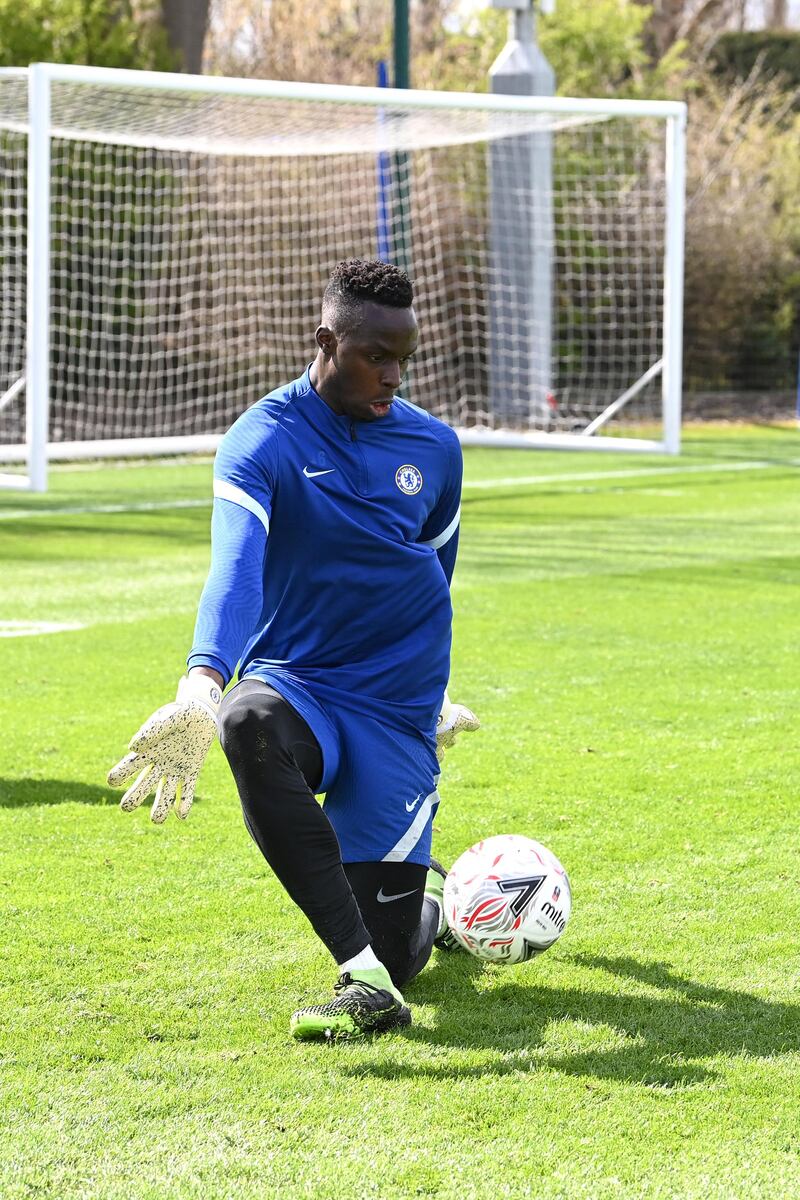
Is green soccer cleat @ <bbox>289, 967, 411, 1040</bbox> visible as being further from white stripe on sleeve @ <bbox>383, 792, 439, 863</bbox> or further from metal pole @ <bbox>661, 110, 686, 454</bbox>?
metal pole @ <bbox>661, 110, 686, 454</bbox>

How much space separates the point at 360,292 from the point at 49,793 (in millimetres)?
2405

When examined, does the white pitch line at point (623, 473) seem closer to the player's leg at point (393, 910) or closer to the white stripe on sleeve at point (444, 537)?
the white stripe on sleeve at point (444, 537)

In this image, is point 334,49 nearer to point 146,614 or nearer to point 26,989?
point 146,614

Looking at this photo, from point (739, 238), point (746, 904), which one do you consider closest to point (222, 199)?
point (739, 238)

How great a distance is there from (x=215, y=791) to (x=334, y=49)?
2507cm

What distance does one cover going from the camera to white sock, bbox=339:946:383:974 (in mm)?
3598

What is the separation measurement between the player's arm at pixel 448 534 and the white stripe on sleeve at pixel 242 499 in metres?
0.55

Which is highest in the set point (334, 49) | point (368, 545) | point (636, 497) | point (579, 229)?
point (334, 49)

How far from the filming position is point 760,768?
5.84 meters

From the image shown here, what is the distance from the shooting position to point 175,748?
3.29 m

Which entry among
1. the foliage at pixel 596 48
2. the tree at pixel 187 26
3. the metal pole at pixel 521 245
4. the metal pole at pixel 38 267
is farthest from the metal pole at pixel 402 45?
the foliage at pixel 596 48

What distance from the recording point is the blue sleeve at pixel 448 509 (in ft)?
13.3

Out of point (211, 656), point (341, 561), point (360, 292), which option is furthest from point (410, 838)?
point (360, 292)

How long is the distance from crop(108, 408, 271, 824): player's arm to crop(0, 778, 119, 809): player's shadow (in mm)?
1972
